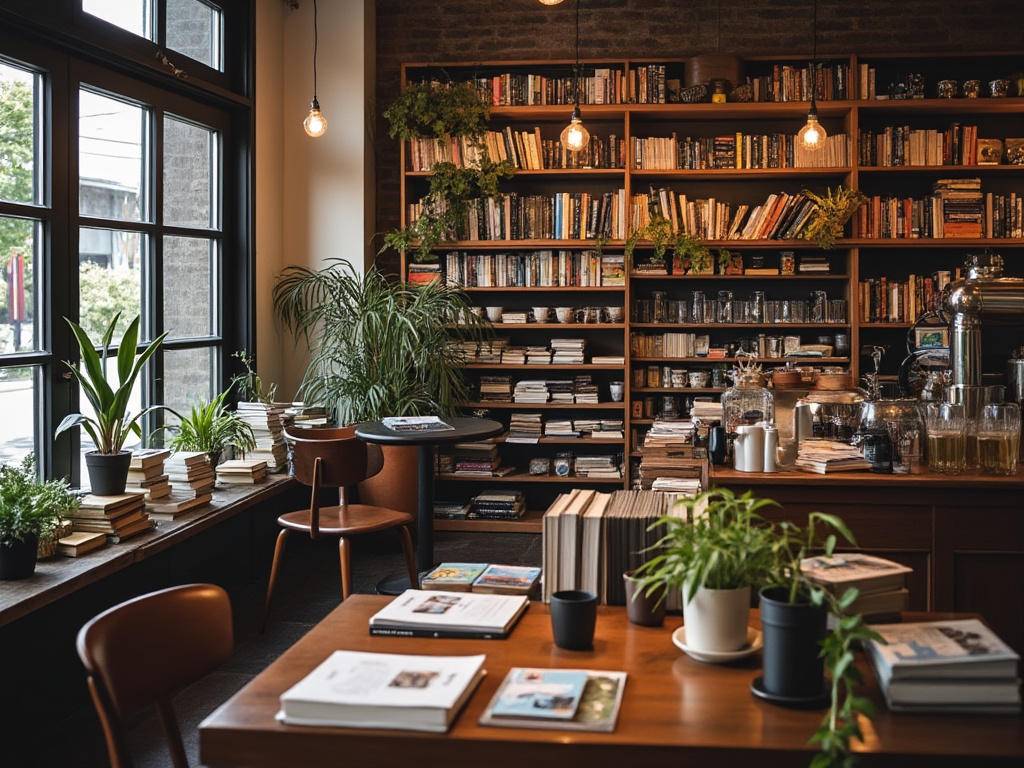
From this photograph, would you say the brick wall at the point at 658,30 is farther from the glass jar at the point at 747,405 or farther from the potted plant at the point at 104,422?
the glass jar at the point at 747,405

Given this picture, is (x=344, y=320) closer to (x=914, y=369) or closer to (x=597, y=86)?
(x=597, y=86)

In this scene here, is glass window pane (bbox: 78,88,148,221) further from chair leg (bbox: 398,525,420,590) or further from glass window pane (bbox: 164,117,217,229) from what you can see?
chair leg (bbox: 398,525,420,590)

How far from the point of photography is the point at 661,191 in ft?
21.1

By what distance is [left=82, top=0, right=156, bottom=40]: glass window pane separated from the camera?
14.5 feet

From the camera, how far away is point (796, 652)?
5.00ft

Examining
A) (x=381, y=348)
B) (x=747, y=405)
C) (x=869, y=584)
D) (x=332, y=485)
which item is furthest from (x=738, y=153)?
(x=869, y=584)

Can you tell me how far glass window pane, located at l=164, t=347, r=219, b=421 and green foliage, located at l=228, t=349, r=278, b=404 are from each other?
15 cm

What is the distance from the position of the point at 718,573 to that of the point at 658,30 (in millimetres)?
5643

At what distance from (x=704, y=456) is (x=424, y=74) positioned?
3.75m

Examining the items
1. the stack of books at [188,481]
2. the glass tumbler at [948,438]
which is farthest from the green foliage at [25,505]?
the glass tumbler at [948,438]

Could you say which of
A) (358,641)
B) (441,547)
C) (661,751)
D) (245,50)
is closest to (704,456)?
(441,547)

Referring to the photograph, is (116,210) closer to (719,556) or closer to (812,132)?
(812,132)

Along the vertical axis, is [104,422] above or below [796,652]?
above

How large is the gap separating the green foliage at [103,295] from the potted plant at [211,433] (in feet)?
1.75
